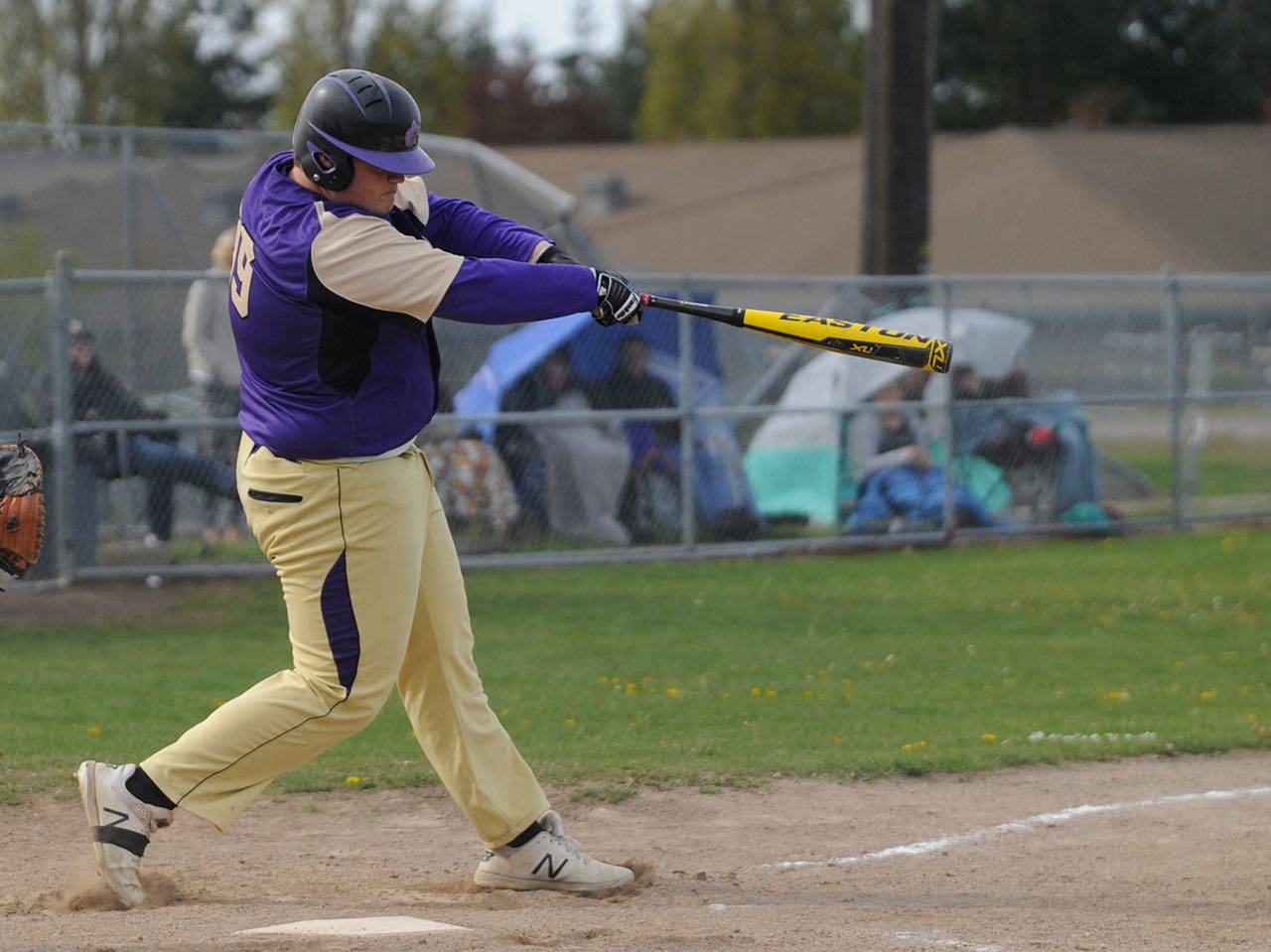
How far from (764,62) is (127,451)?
119 feet

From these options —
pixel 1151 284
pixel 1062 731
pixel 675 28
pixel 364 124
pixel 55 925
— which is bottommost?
pixel 1062 731

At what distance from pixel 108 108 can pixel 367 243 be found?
30278 mm

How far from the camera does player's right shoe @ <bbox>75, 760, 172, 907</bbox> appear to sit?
4137mm

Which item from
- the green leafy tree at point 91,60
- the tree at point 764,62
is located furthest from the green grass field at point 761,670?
the tree at point 764,62

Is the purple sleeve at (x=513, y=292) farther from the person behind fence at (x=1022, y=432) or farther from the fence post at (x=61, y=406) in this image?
the person behind fence at (x=1022, y=432)

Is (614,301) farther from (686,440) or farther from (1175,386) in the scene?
(1175,386)

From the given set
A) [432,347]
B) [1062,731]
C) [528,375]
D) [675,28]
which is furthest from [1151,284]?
[675,28]

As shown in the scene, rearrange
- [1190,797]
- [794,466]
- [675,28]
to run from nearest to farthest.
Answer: [1190,797] → [794,466] → [675,28]

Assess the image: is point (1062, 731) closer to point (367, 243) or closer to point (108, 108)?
point (367, 243)

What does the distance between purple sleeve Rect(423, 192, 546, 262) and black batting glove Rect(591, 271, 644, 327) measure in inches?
16.5

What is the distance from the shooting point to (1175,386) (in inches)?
499

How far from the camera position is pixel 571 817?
5355mm

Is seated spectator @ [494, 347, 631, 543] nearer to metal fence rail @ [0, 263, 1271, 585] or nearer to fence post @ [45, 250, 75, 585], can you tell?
metal fence rail @ [0, 263, 1271, 585]

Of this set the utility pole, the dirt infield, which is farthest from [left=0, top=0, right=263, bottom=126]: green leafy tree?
the dirt infield
